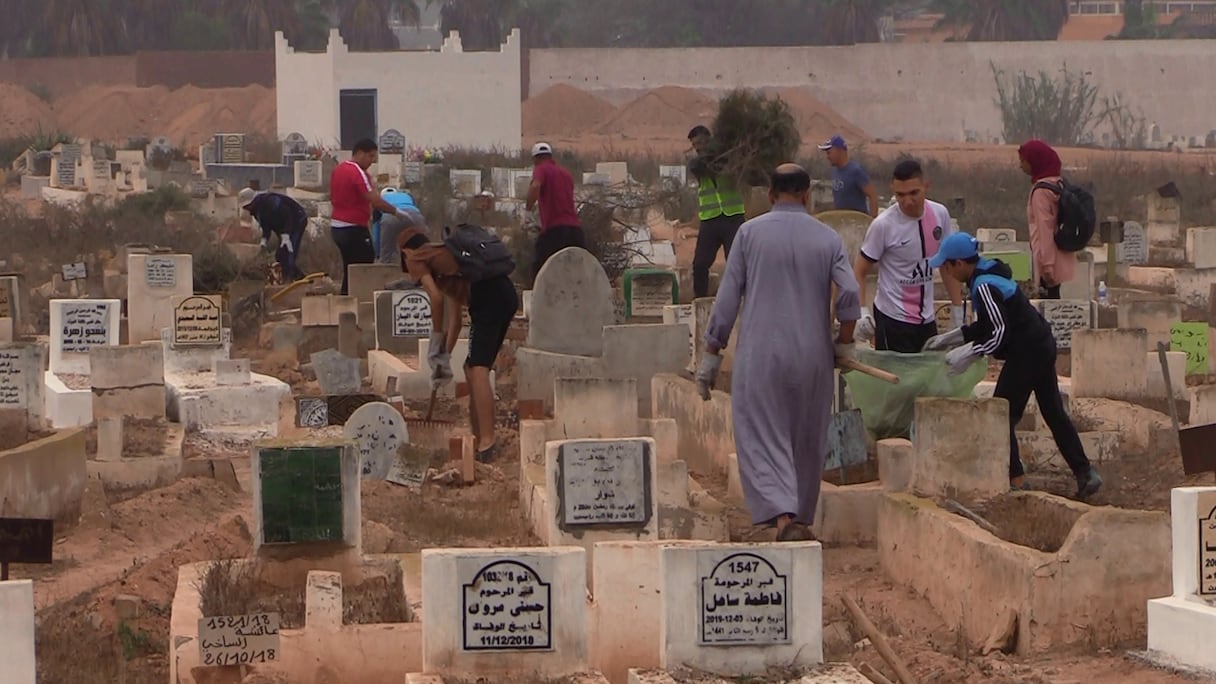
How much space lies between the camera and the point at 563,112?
216 feet

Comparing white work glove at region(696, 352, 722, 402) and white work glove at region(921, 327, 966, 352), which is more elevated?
white work glove at region(921, 327, 966, 352)

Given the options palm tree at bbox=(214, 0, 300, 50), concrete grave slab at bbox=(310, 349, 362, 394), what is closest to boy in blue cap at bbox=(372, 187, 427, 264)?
concrete grave slab at bbox=(310, 349, 362, 394)

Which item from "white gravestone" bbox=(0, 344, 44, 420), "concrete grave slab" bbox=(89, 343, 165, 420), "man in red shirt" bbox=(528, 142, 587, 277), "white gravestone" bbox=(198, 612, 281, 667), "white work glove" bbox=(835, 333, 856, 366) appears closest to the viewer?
"white gravestone" bbox=(198, 612, 281, 667)

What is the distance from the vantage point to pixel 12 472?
922cm

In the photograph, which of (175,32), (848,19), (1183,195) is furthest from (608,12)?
(1183,195)

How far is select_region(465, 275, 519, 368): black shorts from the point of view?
34.9 ft

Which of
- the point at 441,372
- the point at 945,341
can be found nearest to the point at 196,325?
the point at 441,372

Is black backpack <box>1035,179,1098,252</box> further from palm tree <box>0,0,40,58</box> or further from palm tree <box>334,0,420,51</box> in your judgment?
palm tree <box>0,0,40,58</box>

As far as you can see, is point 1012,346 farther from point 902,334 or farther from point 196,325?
point 196,325

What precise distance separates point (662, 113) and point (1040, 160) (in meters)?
53.6

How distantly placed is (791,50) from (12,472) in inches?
2352

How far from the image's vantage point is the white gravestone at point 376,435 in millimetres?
10328

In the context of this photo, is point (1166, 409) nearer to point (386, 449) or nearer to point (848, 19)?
point (386, 449)

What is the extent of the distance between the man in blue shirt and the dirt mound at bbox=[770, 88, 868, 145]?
1891 inches
